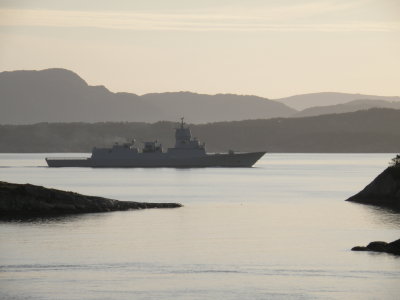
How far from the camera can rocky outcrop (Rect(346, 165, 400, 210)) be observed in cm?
7662

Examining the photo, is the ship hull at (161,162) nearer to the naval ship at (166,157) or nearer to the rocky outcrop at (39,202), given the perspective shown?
the naval ship at (166,157)

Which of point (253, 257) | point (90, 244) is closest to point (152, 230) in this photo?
point (90, 244)

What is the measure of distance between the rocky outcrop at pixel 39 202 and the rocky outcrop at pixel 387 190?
2236cm

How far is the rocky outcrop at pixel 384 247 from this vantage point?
46.1 metres

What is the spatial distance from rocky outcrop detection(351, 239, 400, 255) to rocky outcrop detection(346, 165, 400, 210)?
26249mm

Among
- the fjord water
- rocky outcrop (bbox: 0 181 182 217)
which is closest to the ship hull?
the fjord water

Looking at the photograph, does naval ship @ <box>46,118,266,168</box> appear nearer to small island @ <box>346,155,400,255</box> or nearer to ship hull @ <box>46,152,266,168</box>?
ship hull @ <box>46,152,266,168</box>

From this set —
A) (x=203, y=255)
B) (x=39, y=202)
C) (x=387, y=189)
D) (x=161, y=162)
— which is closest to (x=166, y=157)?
(x=161, y=162)

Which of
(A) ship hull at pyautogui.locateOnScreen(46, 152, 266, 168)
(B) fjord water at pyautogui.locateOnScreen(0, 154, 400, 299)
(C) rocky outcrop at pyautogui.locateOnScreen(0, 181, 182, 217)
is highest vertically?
(A) ship hull at pyautogui.locateOnScreen(46, 152, 266, 168)

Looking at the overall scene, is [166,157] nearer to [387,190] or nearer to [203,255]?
[387,190]

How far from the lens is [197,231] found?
193ft

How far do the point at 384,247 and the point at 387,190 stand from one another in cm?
3144

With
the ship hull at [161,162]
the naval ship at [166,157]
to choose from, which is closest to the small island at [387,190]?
the naval ship at [166,157]

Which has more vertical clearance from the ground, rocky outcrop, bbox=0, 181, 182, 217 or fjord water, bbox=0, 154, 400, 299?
rocky outcrop, bbox=0, 181, 182, 217
